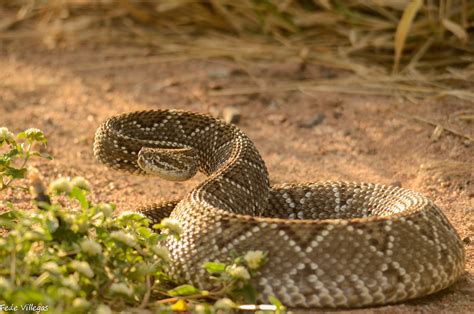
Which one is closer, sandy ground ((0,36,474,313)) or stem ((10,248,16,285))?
stem ((10,248,16,285))

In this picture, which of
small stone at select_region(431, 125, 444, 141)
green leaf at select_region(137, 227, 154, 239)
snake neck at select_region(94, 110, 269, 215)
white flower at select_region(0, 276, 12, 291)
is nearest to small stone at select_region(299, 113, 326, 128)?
small stone at select_region(431, 125, 444, 141)

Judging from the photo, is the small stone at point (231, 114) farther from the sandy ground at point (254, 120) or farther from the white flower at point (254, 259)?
the white flower at point (254, 259)

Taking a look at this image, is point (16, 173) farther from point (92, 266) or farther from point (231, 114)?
point (231, 114)

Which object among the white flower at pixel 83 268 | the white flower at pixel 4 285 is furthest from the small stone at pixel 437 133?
the white flower at pixel 4 285

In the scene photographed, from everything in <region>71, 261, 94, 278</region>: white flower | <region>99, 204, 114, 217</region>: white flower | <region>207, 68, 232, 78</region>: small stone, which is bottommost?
<region>207, 68, 232, 78</region>: small stone

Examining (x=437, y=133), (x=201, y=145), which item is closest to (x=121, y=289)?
(x=201, y=145)

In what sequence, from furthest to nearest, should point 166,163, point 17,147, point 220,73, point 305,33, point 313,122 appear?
1. point 305,33
2. point 220,73
3. point 313,122
4. point 166,163
5. point 17,147

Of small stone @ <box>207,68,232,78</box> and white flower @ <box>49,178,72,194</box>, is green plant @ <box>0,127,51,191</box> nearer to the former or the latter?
white flower @ <box>49,178,72,194</box>

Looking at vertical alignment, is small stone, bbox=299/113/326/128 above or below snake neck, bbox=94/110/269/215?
below
